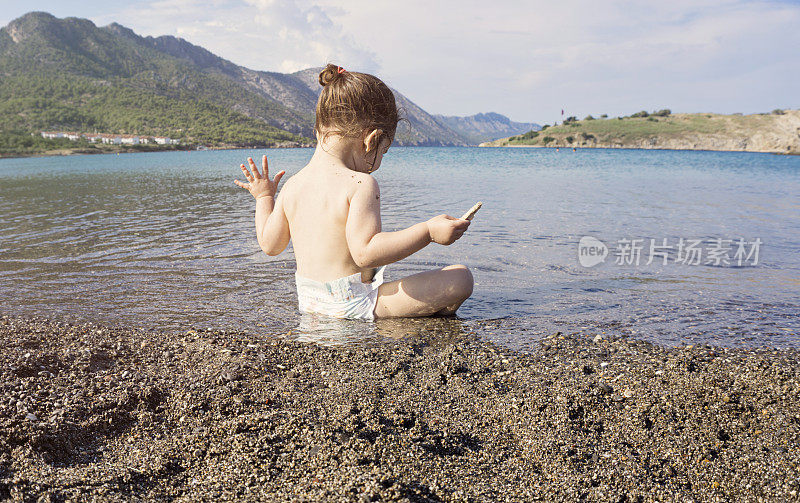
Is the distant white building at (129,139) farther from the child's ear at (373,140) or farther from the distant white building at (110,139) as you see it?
the child's ear at (373,140)

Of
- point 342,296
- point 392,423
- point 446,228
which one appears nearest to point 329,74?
point 446,228

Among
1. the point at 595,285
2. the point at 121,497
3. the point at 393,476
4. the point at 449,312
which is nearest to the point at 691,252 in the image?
the point at 595,285

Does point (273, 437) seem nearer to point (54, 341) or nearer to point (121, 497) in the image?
point (121, 497)

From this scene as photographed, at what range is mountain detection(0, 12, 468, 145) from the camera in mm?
116812

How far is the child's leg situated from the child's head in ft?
A: 4.09

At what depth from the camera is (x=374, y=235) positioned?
3449 mm

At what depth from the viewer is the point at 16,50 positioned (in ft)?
484

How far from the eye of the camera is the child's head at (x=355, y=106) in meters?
3.54

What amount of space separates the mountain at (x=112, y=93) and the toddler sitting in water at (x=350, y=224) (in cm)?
9014

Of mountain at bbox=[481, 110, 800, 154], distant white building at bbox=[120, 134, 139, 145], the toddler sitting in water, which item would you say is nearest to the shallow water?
the toddler sitting in water

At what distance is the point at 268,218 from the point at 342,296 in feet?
3.02

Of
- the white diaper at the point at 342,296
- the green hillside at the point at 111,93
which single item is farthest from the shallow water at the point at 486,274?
the green hillside at the point at 111,93

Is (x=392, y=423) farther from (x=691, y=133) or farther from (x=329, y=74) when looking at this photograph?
(x=691, y=133)

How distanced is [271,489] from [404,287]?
2.46 m
